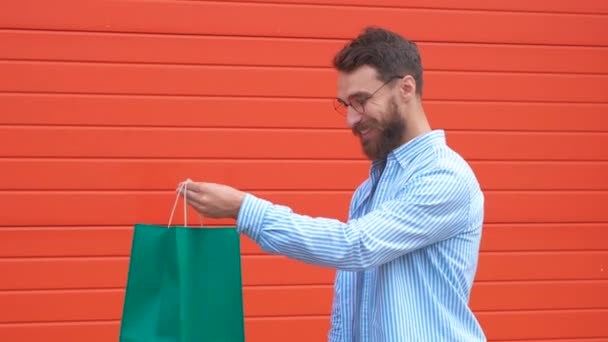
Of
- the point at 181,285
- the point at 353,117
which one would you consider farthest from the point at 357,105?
the point at 181,285

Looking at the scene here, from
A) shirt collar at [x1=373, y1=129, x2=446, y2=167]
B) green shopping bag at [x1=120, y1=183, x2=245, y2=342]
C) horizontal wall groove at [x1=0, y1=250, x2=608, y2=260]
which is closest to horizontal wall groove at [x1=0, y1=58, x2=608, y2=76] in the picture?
horizontal wall groove at [x1=0, y1=250, x2=608, y2=260]

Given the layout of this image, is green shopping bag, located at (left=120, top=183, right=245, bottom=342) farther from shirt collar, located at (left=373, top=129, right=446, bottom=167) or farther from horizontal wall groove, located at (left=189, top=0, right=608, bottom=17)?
horizontal wall groove, located at (left=189, top=0, right=608, bottom=17)

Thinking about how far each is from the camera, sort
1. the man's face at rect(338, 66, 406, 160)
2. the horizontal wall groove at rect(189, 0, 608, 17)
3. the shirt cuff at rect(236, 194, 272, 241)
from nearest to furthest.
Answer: the shirt cuff at rect(236, 194, 272, 241) < the man's face at rect(338, 66, 406, 160) < the horizontal wall groove at rect(189, 0, 608, 17)

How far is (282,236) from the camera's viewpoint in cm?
226

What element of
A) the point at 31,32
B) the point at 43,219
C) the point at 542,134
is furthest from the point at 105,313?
the point at 542,134

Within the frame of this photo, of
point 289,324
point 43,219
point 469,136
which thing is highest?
point 469,136

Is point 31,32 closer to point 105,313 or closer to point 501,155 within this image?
point 105,313

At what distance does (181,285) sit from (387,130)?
728mm

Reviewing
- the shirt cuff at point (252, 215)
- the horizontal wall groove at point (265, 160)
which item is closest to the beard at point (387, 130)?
the shirt cuff at point (252, 215)

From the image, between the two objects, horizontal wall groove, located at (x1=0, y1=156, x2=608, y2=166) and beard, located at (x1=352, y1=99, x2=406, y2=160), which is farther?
horizontal wall groove, located at (x1=0, y1=156, x2=608, y2=166)

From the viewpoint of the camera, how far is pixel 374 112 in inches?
96.6

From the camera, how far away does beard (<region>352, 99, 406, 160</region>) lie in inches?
97.5

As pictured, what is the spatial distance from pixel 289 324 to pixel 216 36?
1568mm

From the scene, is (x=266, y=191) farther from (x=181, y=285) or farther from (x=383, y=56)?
(x=383, y=56)
